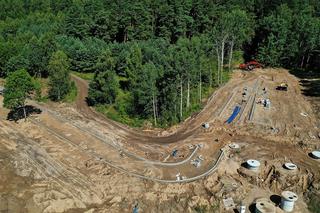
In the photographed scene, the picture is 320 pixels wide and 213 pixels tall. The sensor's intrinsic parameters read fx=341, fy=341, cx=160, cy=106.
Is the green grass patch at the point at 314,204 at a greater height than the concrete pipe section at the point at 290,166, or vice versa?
the concrete pipe section at the point at 290,166

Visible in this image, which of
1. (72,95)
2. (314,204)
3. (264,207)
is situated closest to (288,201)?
(264,207)

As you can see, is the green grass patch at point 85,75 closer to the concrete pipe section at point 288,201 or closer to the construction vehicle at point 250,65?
the construction vehicle at point 250,65

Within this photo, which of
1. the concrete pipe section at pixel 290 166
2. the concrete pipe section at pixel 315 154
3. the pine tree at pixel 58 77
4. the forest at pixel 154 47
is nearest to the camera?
the concrete pipe section at pixel 290 166

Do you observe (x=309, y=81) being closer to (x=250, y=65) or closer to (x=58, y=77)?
(x=250, y=65)

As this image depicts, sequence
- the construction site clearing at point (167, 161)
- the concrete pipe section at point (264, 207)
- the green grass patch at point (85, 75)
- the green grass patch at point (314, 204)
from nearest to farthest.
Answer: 1. the concrete pipe section at point (264, 207)
2. the green grass patch at point (314, 204)
3. the construction site clearing at point (167, 161)
4. the green grass patch at point (85, 75)

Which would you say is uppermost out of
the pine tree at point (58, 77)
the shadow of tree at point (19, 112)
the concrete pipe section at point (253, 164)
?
the pine tree at point (58, 77)

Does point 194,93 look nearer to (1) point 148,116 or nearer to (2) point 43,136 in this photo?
(1) point 148,116

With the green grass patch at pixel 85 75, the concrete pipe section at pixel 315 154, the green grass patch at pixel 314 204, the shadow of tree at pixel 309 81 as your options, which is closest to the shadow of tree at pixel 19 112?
the green grass patch at pixel 85 75

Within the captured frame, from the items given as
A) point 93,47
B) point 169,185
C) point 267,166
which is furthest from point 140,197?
point 93,47
